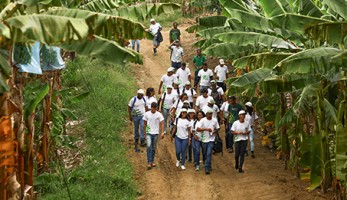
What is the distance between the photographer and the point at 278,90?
13633 millimetres

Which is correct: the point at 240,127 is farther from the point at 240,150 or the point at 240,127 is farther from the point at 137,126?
the point at 137,126

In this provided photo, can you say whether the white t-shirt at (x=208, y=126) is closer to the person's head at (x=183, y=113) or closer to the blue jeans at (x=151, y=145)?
the person's head at (x=183, y=113)

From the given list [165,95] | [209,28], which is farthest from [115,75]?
[209,28]

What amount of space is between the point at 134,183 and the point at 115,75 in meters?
9.91

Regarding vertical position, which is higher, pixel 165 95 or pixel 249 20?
pixel 249 20

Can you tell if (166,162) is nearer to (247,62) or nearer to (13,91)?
(247,62)

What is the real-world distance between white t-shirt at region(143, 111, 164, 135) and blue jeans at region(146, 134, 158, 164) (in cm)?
14

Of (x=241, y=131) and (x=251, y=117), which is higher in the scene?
(x=251, y=117)

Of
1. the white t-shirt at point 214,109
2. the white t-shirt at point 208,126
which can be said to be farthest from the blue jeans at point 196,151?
the white t-shirt at point 214,109

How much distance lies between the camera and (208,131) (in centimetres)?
1644

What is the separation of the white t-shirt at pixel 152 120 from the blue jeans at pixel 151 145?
14 centimetres

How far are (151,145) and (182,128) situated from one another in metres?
0.90

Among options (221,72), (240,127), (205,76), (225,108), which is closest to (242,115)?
(240,127)

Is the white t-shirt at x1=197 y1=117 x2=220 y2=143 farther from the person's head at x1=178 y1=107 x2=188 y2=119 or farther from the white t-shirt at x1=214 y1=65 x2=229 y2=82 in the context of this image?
the white t-shirt at x1=214 y1=65 x2=229 y2=82
